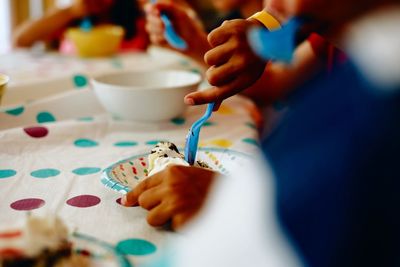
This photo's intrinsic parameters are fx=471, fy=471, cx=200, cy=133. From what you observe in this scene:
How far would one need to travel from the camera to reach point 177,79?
103cm

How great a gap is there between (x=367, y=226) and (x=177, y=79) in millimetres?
712

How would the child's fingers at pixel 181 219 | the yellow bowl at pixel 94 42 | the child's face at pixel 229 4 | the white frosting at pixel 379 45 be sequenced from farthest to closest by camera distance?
1. the child's face at pixel 229 4
2. the yellow bowl at pixel 94 42
3. the child's fingers at pixel 181 219
4. the white frosting at pixel 379 45

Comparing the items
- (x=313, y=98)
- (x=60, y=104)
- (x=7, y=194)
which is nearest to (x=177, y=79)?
(x=60, y=104)

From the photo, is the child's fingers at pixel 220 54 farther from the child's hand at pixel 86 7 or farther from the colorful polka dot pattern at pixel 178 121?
the child's hand at pixel 86 7

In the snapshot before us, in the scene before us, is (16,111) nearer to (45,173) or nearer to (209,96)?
(45,173)

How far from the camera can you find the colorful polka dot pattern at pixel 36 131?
2.64 ft

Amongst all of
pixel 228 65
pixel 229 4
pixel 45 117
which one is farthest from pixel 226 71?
pixel 229 4

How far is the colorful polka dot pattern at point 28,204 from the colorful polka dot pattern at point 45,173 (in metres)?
0.08

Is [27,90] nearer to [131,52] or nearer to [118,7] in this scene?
[131,52]

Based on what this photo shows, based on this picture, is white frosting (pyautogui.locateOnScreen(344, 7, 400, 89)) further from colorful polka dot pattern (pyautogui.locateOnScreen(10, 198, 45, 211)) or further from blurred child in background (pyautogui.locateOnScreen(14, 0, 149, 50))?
blurred child in background (pyautogui.locateOnScreen(14, 0, 149, 50))

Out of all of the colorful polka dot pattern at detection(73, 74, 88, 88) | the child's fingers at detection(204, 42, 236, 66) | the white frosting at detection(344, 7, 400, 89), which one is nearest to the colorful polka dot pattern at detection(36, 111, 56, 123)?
the colorful polka dot pattern at detection(73, 74, 88, 88)

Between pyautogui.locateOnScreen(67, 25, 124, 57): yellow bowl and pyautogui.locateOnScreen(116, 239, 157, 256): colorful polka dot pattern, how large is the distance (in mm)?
1153

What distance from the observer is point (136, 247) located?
0.48 metres

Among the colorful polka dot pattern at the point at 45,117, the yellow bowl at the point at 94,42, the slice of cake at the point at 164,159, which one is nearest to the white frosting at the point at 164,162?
the slice of cake at the point at 164,159
